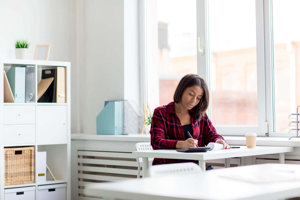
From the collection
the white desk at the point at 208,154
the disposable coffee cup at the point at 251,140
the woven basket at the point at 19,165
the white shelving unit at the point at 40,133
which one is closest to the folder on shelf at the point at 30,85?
the white shelving unit at the point at 40,133

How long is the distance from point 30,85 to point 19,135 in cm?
42

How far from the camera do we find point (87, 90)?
473 centimetres

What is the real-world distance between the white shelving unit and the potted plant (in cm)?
9

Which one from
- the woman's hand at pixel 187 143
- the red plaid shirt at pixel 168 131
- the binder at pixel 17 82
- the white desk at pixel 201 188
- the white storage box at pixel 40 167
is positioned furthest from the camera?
the white storage box at pixel 40 167

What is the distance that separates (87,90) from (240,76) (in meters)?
1.56

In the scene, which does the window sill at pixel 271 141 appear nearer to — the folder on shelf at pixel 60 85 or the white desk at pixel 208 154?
the white desk at pixel 208 154

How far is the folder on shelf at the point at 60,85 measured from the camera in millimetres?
4211

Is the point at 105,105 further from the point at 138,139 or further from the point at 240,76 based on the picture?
the point at 240,76

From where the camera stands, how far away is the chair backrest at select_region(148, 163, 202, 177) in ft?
6.58

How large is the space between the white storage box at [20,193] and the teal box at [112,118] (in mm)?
808

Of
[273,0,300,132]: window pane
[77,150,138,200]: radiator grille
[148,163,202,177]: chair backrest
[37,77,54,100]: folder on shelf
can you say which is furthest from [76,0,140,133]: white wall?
[148,163,202,177]: chair backrest

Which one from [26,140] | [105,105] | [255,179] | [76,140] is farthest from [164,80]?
[255,179]

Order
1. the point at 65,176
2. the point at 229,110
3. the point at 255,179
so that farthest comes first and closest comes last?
the point at 65,176 < the point at 229,110 < the point at 255,179

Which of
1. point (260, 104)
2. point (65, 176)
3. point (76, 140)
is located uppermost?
point (260, 104)
